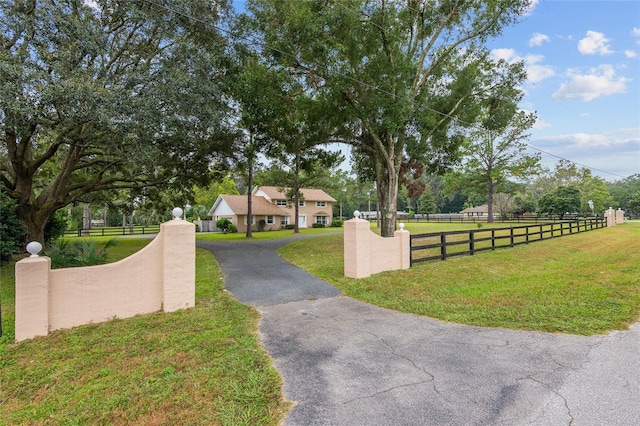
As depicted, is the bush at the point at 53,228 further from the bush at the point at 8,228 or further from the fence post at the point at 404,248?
the fence post at the point at 404,248

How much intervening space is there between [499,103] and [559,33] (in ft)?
11.6

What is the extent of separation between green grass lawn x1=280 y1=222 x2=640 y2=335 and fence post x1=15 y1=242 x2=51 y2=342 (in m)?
5.27

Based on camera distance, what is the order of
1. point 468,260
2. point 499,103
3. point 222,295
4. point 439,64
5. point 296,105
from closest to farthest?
point 222,295
point 468,260
point 296,105
point 439,64
point 499,103

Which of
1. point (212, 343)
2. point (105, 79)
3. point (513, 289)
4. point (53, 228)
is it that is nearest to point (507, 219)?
point (513, 289)

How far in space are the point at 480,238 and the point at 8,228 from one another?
16.6m

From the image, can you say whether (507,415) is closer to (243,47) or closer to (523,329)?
(523,329)

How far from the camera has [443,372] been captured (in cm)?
337

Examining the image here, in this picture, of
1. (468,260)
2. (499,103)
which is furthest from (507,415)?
(499,103)

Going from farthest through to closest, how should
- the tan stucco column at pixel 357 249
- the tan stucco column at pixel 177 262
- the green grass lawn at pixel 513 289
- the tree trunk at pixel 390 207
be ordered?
the tree trunk at pixel 390 207, the tan stucco column at pixel 357 249, the tan stucco column at pixel 177 262, the green grass lawn at pixel 513 289

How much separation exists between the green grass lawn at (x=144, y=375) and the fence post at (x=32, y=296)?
7.6 inches

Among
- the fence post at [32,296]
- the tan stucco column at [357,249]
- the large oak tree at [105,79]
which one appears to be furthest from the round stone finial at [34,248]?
the tan stucco column at [357,249]

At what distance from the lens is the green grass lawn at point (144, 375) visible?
8.94 ft

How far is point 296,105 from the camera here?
11594mm

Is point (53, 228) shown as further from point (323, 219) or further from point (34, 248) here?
point (323, 219)
